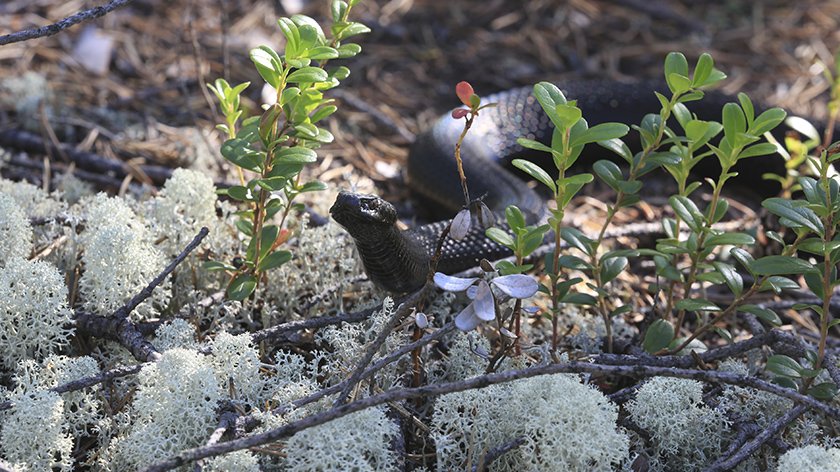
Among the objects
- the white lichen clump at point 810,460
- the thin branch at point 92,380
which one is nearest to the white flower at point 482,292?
the white lichen clump at point 810,460

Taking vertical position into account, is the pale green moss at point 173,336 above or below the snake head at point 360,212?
below

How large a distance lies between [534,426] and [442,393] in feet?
0.90

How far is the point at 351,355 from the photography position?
6.45 feet

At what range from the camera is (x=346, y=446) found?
1551 mm

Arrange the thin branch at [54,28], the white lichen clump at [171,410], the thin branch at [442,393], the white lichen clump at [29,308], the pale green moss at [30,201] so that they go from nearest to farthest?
the thin branch at [442,393] < the white lichen clump at [171,410] < the thin branch at [54,28] < the white lichen clump at [29,308] < the pale green moss at [30,201]

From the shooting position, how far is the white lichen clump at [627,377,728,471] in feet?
6.01

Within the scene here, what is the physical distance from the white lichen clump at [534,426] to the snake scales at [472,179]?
0.60m

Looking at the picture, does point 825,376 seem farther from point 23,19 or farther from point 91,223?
point 23,19

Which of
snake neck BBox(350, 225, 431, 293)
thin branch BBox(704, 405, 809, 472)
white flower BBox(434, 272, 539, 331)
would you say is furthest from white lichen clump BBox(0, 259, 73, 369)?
thin branch BBox(704, 405, 809, 472)

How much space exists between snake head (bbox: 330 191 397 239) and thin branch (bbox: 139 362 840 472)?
24.2 inches

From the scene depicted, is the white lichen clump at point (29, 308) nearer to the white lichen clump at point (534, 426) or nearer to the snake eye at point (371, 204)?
the snake eye at point (371, 204)

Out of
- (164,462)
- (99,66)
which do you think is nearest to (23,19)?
(99,66)

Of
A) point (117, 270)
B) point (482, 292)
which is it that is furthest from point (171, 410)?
point (482, 292)

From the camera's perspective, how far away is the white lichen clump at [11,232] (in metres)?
2.14
